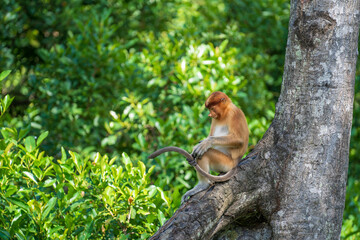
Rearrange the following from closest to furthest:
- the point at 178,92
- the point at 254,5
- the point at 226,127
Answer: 1. the point at 226,127
2. the point at 178,92
3. the point at 254,5

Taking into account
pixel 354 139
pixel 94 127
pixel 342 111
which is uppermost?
pixel 342 111

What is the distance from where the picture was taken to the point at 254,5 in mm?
7836

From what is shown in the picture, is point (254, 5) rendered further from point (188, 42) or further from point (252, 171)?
point (252, 171)

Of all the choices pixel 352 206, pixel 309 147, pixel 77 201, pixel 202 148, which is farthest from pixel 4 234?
pixel 352 206

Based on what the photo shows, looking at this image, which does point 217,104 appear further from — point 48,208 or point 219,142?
point 48,208

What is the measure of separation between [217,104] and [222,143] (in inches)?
11.7

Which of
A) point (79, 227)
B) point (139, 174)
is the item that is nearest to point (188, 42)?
point (139, 174)

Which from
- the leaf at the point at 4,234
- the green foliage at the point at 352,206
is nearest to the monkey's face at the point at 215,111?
the leaf at the point at 4,234

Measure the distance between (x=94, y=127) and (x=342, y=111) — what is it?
3.97m

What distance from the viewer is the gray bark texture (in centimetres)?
298

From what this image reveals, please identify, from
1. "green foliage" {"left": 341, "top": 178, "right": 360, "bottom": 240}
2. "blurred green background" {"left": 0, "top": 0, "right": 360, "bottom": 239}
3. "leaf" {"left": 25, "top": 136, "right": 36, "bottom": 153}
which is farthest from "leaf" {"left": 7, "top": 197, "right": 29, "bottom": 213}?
"green foliage" {"left": 341, "top": 178, "right": 360, "bottom": 240}

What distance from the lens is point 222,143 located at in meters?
3.52

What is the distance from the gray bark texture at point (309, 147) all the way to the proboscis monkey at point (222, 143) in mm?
422

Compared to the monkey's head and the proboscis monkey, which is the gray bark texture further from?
the monkey's head
